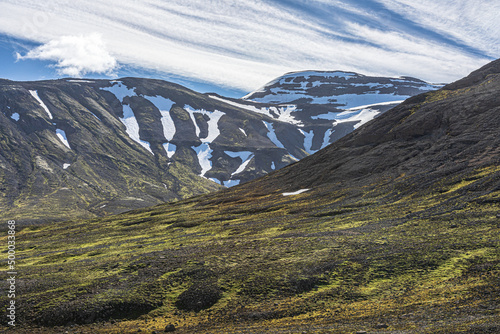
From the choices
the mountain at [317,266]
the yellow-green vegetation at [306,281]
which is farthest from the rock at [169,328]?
the mountain at [317,266]

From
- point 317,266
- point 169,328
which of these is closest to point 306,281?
point 317,266

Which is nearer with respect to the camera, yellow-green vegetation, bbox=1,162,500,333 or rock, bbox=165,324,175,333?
yellow-green vegetation, bbox=1,162,500,333

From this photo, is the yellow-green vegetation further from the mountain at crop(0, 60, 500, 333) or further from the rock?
the rock

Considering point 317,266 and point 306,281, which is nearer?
point 306,281

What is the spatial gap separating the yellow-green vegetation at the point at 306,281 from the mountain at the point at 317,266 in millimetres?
157

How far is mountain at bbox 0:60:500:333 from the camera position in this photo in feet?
93.1

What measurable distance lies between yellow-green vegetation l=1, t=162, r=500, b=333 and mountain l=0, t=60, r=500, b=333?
16 centimetres

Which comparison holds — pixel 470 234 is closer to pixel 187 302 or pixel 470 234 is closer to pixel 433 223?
pixel 433 223

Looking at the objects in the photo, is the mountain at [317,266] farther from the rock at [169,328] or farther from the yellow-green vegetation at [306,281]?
the rock at [169,328]

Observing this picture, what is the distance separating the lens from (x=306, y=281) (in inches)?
1385

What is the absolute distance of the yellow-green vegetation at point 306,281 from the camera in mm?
27297

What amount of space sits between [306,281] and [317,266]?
349 centimetres

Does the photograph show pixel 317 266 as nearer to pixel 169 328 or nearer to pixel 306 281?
pixel 306 281

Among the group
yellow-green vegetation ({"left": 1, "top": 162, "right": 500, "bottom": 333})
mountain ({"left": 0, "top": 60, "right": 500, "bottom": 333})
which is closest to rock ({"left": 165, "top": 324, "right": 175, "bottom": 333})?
yellow-green vegetation ({"left": 1, "top": 162, "right": 500, "bottom": 333})
